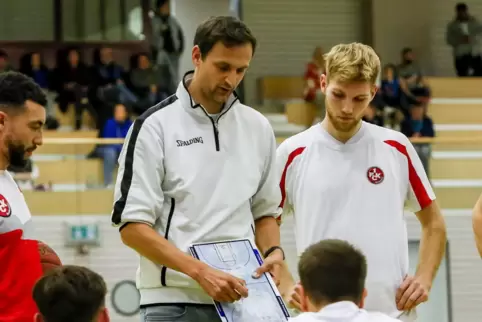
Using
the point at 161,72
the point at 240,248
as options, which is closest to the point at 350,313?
the point at 240,248

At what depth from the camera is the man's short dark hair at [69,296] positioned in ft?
8.13

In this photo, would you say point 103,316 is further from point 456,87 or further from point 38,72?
point 456,87

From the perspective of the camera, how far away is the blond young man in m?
3.37

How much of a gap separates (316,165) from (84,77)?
35.1 feet

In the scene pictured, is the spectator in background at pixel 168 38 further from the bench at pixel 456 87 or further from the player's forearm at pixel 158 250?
the player's forearm at pixel 158 250

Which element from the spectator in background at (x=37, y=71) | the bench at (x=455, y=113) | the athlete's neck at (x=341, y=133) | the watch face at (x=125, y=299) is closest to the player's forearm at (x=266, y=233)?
the athlete's neck at (x=341, y=133)

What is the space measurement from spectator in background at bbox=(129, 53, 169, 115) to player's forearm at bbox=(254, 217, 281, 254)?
9.21m

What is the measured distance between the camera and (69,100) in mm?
13625

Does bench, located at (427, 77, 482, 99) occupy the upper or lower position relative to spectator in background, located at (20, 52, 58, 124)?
lower

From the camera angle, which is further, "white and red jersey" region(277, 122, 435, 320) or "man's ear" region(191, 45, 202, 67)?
"white and red jersey" region(277, 122, 435, 320)

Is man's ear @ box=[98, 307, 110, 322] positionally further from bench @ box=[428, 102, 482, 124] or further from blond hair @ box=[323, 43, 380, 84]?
bench @ box=[428, 102, 482, 124]

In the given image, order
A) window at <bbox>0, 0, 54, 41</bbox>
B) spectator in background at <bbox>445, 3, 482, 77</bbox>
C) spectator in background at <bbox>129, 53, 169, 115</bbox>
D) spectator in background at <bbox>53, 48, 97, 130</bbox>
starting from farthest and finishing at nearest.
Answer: window at <bbox>0, 0, 54, 41</bbox>, spectator in background at <bbox>445, 3, 482, 77</bbox>, spectator in background at <bbox>53, 48, 97, 130</bbox>, spectator in background at <bbox>129, 53, 169, 115</bbox>

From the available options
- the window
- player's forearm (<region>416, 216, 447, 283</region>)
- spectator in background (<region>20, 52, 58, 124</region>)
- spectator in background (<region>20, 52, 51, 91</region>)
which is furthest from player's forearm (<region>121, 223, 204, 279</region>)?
the window

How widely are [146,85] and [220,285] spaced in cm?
1048
